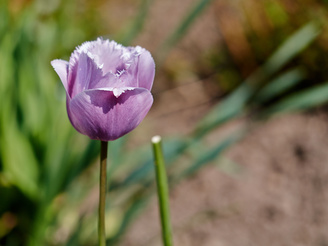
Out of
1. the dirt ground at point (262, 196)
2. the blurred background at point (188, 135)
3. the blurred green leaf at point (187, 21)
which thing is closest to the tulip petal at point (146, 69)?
the blurred background at point (188, 135)

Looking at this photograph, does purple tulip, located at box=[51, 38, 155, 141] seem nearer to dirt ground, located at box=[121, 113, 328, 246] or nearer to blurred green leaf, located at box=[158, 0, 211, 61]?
blurred green leaf, located at box=[158, 0, 211, 61]

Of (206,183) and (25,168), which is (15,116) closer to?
(25,168)

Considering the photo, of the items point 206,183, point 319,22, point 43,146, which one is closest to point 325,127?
point 319,22

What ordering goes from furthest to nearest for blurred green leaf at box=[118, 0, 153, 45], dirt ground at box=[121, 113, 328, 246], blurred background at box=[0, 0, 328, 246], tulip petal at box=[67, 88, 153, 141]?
dirt ground at box=[121, 113, 328, 246]
blurred green leaf at box=[118, 0, 153, 45]
blurred background at box=[0, 0, 328, 246]
tulip petal at box=[67, 88, 153, 141]

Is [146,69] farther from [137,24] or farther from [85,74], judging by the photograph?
[137,24]

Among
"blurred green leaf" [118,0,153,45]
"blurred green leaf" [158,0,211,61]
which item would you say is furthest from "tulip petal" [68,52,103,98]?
"blurred green leaf" [118,0,153,45]

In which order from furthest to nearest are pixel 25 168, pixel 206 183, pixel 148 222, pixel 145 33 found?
pixel 145 33 → pixel 206 183 → pixel 148 222 → pixel 25 168
